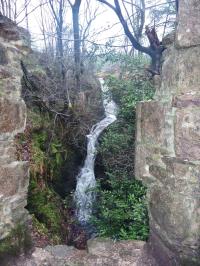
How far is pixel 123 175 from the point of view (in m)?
4.54

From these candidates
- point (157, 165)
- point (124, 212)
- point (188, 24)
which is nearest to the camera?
point (188, 24)

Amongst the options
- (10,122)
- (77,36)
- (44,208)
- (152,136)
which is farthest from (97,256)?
(77,36)

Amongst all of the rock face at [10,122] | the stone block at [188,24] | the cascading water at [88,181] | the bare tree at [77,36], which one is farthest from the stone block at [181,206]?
the bare tree at [77,36]

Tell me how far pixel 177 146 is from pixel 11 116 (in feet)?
3.92

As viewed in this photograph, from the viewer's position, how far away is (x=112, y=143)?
203 inches

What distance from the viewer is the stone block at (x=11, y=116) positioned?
198cm

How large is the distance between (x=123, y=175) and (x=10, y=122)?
111 inches

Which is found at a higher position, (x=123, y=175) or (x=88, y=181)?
(x=123, y=175)

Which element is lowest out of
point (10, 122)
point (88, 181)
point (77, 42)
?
point (88, 181)

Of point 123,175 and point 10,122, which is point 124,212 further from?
point 10,122

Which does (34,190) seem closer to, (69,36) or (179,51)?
(179,51)

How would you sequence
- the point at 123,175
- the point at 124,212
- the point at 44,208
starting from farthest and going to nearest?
the point at 123,175 → the point at 44,208 → the point at 124,212

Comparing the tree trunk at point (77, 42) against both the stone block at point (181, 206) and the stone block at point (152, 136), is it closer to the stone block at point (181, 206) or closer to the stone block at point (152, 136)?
the stone block at point (152, 136)

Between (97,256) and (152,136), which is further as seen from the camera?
(97,256)
